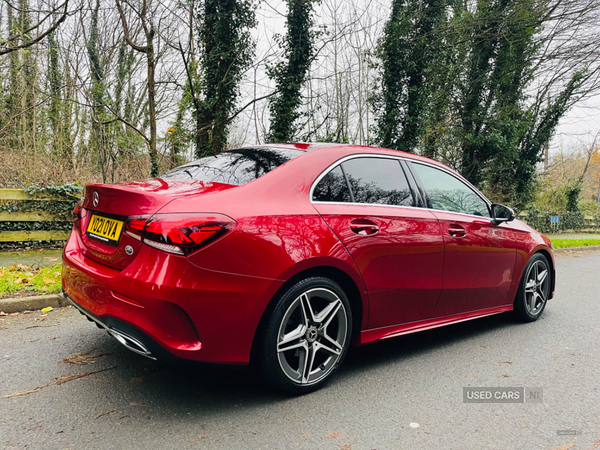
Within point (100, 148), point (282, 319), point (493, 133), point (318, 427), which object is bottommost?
point (318, 427)

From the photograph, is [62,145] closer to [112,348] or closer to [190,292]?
[112,348]

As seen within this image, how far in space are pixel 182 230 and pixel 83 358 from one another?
64.9 inches

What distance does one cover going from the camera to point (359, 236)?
10.2ft

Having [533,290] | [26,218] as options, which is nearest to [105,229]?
[533,290]

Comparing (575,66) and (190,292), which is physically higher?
(575,66)

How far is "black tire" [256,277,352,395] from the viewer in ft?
8.82

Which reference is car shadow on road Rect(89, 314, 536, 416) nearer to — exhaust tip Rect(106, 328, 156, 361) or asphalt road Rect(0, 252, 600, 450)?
asphalt road Rect(0, 252, 600, 450)

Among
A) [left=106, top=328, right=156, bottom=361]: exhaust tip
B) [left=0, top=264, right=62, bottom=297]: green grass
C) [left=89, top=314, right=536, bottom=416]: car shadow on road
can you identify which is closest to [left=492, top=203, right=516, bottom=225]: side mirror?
[left=89, top=314, right=536, bottom=416]: car shadow on road

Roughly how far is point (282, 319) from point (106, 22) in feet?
47.3

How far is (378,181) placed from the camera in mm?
3488

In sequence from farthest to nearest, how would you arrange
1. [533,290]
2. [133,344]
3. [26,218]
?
[26,218] < [533,290] < [133,344]

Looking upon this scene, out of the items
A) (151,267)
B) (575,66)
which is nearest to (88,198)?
(151,267)

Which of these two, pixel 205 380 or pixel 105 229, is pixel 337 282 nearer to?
pixel 205 380

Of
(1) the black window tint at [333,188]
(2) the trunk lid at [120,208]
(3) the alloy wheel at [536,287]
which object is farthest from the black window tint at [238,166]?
(3) the alloy wheel at [536,287]
